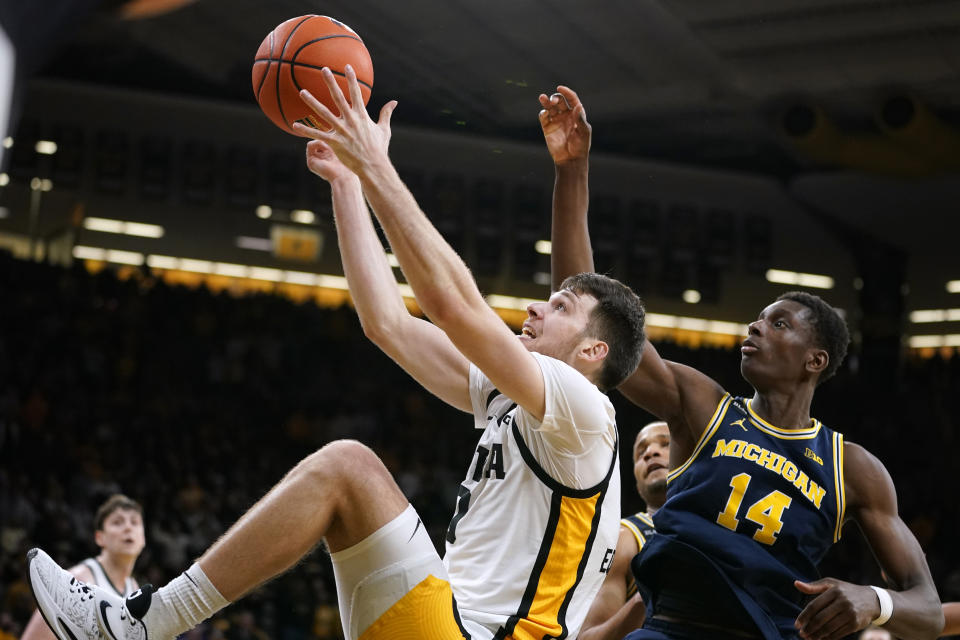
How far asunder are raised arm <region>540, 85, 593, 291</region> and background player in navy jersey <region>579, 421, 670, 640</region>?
29.8 inches

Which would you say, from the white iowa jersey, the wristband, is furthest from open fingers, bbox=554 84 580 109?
the wristband

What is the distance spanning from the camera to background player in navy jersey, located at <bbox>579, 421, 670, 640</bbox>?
4.05 m

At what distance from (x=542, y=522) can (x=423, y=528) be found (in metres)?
0.30

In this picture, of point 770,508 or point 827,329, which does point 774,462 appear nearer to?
point 770,508

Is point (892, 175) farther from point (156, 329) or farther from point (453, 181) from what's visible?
point (156, 329)

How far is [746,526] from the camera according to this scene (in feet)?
11.1

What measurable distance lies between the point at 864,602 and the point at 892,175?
46.6ft

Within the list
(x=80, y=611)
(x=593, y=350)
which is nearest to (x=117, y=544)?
(x=80, y=611)

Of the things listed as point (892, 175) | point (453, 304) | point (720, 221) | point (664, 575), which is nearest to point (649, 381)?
point (664, 575)

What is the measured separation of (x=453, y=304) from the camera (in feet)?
8.91

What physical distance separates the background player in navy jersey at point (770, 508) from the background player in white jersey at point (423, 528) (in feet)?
1.68

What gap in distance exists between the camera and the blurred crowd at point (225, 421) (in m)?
12.0

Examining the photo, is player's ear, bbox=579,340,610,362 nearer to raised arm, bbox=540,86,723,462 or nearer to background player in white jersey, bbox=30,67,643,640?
background player in white jersey, bbox=30,67,643,640

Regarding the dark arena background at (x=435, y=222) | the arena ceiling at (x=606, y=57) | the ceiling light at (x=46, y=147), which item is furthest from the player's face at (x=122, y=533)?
the ceiling light at (x=46, y=147)
